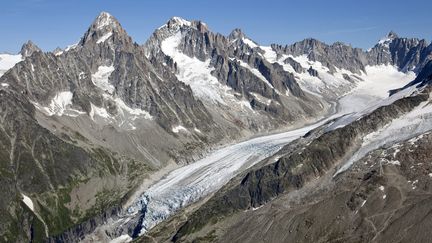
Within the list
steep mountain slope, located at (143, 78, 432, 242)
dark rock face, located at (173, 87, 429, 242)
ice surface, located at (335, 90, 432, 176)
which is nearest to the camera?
steep mountain slope, located at (143, 78, 432, 242)

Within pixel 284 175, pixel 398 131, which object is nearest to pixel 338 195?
pixel 284 175

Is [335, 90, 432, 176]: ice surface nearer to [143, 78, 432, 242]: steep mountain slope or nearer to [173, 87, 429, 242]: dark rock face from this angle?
[143, 78, 432, 242]: steep mountain slope

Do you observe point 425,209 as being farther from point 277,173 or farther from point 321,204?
point 277,173

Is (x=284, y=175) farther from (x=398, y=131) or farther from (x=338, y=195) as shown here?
(x=398, y=131)

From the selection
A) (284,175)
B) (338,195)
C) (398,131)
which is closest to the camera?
(338,195)

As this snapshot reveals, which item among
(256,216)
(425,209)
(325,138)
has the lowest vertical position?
(425,209)

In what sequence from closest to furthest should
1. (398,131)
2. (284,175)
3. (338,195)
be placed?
(338,195)
(284,175)
(398,131)

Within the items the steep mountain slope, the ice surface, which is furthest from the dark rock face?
the ice surface

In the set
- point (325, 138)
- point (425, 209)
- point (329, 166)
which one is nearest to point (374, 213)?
point (425, 209)

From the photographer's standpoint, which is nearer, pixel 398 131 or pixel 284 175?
pixel 284 175

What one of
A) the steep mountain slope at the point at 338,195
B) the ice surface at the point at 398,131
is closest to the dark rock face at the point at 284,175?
the steep mountain slope at the point at 338,195

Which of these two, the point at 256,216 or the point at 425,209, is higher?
the point at 256,216
